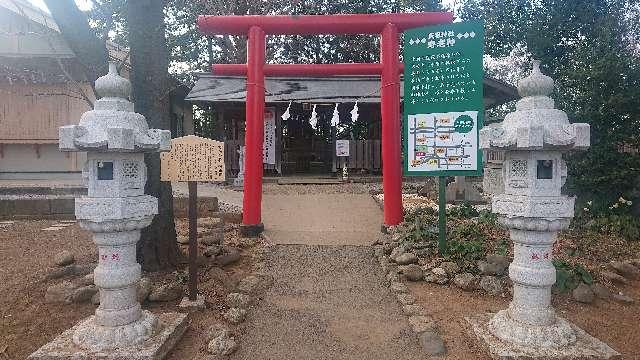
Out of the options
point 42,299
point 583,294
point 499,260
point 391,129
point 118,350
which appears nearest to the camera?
point 118,350

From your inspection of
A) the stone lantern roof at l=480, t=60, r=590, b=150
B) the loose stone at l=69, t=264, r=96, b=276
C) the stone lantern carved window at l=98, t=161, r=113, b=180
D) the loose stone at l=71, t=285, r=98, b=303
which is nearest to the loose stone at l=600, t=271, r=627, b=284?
the stone lantern roof at l=480, t=60, r=590, b=150

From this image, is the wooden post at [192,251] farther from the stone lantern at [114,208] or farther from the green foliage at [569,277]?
the green foliage at [569,277]

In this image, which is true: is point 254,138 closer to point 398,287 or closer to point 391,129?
point 391,129

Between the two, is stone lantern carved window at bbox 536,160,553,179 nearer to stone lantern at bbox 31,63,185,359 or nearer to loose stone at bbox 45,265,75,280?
stone lantern at bbox 31,63,185,359

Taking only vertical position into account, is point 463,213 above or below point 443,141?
below

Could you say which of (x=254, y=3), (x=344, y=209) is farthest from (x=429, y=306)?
(x=254, y=3)

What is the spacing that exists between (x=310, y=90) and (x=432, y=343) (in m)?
12.4

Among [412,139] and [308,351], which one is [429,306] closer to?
[308,351]

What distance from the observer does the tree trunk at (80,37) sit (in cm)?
481

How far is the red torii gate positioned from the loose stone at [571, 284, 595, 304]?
301 centimetres

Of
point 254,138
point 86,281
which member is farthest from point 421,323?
point 254,138

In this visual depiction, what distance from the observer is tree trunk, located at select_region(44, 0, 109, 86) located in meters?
4.81

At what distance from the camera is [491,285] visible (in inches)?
192

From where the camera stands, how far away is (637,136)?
8359 millimetres
